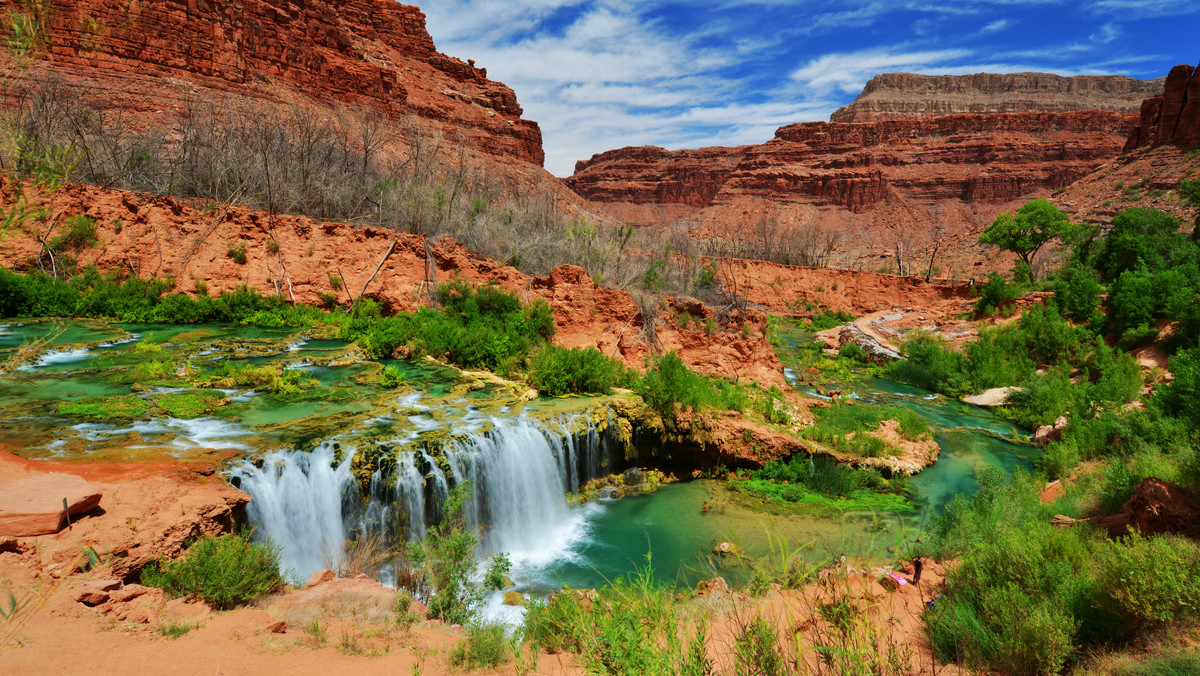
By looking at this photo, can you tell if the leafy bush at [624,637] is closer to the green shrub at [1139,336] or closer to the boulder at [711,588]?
the boulder at [711,588]

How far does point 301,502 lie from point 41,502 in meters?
2.47

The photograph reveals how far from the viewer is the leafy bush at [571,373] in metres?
11.7

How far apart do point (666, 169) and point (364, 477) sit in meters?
126

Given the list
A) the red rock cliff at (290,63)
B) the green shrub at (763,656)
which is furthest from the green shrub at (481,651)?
the red rock cliff at (290,63)

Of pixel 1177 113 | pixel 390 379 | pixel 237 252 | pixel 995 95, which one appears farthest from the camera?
pixel 995 95

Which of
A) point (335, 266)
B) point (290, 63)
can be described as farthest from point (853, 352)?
point (290, 63)

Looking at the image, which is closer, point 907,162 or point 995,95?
point 907,162

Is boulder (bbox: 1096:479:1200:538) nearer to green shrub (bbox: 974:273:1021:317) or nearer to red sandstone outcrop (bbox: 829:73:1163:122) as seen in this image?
green shrub (bbox: 974:273:1021:317)

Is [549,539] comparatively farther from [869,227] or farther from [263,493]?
[869,227]

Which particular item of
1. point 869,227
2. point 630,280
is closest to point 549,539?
point 630,280

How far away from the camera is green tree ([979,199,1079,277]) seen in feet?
93.4

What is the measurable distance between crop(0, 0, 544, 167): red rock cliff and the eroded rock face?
188 feet

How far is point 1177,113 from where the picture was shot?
47.0m

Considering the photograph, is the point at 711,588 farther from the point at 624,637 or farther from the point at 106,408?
the point at 106,408
